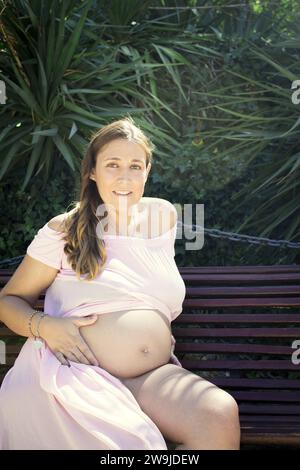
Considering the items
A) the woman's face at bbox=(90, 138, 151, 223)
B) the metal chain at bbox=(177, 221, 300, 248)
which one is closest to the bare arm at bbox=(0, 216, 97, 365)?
the woman's face at bbox=(90, 138, 151, 223)

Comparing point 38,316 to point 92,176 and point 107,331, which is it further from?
point 92,176

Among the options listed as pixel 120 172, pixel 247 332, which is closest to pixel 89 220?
pixel 120 172

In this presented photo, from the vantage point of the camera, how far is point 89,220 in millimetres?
3182

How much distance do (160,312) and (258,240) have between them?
5.71 ft

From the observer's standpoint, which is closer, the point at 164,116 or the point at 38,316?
the point at 38,316

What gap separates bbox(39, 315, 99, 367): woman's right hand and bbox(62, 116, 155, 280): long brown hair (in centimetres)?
18

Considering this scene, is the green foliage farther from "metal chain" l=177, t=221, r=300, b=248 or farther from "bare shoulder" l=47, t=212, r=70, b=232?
"bare shoulder" l=47, t=212, r=70, b=232

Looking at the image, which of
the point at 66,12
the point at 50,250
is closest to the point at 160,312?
the point at 50,250

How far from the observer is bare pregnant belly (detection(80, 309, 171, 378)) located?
2.92 m

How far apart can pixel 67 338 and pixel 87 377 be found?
8.0 inches

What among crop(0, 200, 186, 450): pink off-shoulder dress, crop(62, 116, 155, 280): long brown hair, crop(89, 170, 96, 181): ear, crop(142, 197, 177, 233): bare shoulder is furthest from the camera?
crop(142, 197, 177, 233): bare shoulder

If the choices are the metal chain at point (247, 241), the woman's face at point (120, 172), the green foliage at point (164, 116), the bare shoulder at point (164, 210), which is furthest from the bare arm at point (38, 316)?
the green foliage at point (164, 116)

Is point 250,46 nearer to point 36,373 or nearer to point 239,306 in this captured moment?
point 239,306

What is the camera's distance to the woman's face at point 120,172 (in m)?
3.15
